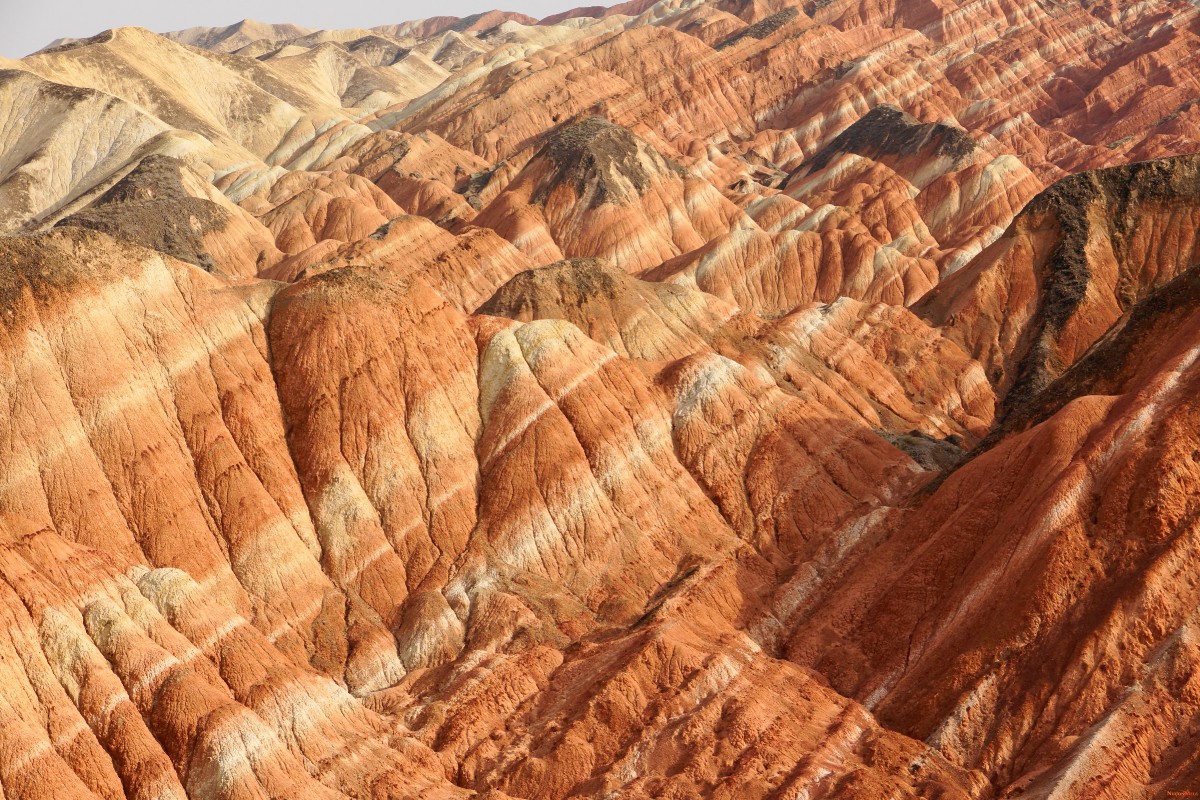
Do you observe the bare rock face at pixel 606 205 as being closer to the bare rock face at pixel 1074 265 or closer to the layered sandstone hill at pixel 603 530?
the bare rock face at pixel 1074 265

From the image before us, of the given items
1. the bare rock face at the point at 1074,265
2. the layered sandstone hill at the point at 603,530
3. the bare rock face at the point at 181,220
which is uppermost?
the bare rock face at the point at 181,220

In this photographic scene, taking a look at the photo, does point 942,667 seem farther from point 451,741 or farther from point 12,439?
point 12,439

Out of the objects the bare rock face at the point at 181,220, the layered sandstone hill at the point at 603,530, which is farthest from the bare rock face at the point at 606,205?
the layered sandstone hill at the point at 603,530

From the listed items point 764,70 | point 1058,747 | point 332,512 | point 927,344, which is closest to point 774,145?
point 764,70

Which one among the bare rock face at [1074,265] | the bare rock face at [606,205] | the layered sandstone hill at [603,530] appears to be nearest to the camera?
the layered sandstone hill at [603,530]

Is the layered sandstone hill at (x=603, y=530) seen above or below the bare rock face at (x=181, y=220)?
below

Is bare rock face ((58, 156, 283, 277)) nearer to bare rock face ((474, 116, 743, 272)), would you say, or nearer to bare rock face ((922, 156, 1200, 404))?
bare rock face ((474, 116, 743, 272))

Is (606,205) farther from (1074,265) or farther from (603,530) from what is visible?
(603,530)

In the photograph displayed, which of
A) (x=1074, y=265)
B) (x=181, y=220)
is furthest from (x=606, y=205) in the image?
(x=1074, y=265)

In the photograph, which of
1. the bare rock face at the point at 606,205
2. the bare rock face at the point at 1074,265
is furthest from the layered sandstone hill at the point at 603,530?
the bare rock face at the point at 606,205

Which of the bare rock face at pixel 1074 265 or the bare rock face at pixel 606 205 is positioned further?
the bare rock face at pixel 606 205

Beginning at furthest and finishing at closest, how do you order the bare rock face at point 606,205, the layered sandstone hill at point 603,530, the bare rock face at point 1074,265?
the bare rock face at point 606,205 → the bare rock face at point 1074,265 → the layered sandstone hill at point 603,530

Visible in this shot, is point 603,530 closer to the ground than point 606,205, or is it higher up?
closer to the ground
